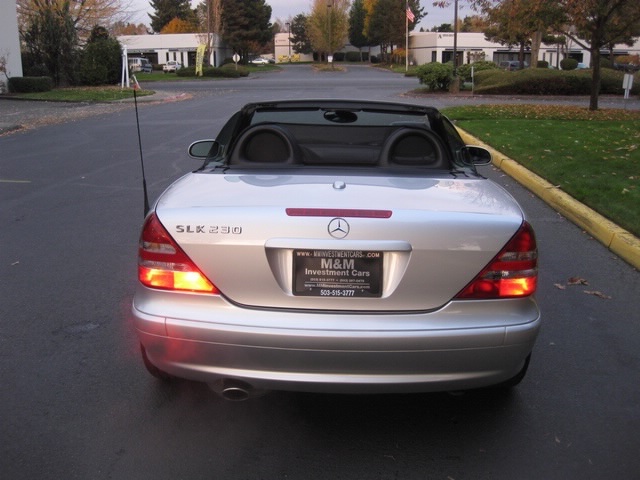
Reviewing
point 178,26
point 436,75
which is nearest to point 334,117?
point 436,75

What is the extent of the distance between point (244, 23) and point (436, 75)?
184 ft

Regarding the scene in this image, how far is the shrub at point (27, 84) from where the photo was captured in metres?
34.0

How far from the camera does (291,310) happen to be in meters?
2.98

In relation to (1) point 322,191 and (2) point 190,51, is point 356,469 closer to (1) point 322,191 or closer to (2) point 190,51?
(1) point 322,191

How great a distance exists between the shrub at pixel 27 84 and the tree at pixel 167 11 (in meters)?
83.7

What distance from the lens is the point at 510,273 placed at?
305 cm

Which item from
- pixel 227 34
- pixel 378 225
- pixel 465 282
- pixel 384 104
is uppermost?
pixel 227 34

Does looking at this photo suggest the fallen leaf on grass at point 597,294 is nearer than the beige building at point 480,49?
Yes

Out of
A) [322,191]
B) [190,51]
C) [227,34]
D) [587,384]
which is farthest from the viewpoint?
[190,51]

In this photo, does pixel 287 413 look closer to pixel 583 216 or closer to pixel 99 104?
pixel 583 216

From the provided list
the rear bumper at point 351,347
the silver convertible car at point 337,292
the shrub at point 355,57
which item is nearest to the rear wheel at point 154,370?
the silver convertible car at point 337,292

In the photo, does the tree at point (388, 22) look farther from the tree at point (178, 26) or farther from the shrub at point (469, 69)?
the shrub at point (469, 69)

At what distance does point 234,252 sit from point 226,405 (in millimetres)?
1081

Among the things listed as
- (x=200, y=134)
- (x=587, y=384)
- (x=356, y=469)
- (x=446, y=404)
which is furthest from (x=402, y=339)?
(x=200, y=134)
